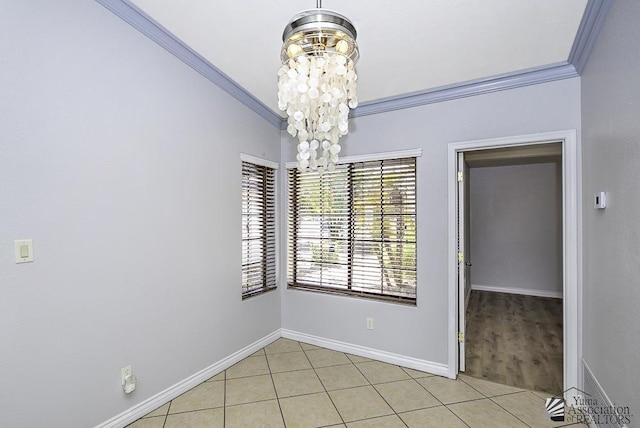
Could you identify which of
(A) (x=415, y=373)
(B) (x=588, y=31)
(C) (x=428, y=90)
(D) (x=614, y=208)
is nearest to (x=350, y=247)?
(A) (x=415, y=373)

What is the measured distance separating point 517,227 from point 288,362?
16.7 feet

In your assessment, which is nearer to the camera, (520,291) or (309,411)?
(309,411)

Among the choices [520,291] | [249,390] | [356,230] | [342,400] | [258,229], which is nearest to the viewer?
[342,400]

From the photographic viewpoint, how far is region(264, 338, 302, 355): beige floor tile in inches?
130

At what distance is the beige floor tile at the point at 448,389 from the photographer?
95.7 inches

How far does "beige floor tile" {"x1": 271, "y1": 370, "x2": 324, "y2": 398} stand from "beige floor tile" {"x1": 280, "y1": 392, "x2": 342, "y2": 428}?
0.07m

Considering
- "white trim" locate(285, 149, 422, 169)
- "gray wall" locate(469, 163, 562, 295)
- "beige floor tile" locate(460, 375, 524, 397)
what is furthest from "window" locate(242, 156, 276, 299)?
"gray wall" locate(469, 163, 562, 295)

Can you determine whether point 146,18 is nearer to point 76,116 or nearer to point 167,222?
point 76,116

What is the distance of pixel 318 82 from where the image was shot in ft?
4.46

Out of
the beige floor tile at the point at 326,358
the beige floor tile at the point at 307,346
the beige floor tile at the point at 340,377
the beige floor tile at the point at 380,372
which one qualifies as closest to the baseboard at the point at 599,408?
the beige floor tile at the point at 380,372

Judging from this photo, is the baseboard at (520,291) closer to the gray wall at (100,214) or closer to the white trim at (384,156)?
the white trim at (384,156)

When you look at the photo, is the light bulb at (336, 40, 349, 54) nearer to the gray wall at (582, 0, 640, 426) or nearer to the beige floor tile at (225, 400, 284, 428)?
the gray wall at (582, 0, 640, 426)

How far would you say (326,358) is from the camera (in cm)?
312

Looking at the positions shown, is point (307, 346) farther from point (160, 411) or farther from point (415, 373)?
point (160, 411)
